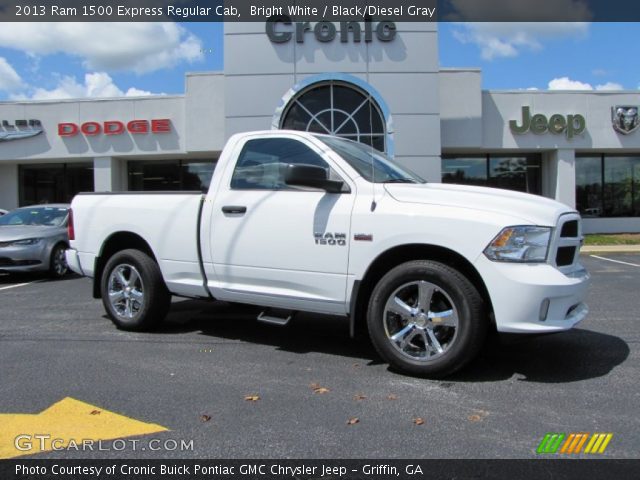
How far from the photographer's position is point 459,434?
3.26 m

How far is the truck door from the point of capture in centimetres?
453

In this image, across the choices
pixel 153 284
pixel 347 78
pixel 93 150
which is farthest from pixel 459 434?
pixel 93 150

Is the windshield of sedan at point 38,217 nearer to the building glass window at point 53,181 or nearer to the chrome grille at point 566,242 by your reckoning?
the chrome grille at point 566,242

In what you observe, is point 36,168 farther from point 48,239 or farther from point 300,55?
point 48,239

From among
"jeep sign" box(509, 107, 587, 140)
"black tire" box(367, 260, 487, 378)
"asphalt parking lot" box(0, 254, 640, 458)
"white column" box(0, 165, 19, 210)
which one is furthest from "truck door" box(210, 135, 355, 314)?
"white column" box(0, 165, 19, 210)

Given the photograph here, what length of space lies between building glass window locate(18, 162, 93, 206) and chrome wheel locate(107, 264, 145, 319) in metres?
19.0

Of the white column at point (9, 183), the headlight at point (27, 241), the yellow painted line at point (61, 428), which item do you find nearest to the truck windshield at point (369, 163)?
the yellow painted line at point (61, 428)

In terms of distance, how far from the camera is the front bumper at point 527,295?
3814mm

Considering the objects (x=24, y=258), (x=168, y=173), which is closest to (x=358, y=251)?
(x=24, y=258)

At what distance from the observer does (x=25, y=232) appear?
34.5 ft

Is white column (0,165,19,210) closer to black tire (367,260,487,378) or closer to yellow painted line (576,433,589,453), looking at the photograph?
black tire (367,260,487,378)

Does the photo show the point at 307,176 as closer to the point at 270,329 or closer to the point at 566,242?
the point at 566,242

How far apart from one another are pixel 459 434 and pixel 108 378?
9.05 feet

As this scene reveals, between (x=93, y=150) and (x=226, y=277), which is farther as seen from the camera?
(x=93, y=150)
